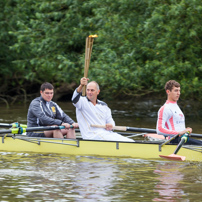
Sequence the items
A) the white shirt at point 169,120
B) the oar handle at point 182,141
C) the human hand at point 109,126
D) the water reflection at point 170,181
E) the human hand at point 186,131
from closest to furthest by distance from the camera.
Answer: the water reflection at point 170,181 < the oar handle at point 182,141 < the human hand at point 186,131 < the white shirt at point 169,120 < the human hand at point 109,126

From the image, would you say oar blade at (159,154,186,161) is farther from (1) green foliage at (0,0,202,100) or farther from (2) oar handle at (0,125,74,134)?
(1) green foliage at (0,0,202,100)

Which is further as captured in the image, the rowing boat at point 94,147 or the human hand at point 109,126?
the human hand at point 109,126

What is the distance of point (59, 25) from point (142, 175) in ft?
44.1

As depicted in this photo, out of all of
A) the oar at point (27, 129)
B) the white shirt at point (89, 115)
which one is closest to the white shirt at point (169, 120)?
the white shirt at point (89, 115)

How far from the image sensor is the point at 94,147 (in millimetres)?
11094

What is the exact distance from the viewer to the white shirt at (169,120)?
10.5 metres

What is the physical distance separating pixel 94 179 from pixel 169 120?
2.31 meters

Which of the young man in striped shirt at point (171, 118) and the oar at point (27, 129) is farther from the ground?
the young man in striped shirt at point (171, 118)

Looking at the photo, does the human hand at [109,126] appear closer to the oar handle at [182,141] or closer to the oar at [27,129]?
the oar at [27,129]

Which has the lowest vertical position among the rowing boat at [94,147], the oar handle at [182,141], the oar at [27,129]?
the rowing boat at [94,147]

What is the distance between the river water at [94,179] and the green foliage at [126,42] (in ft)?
21.5

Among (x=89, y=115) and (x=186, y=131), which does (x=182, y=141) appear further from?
(x=89, y=115)

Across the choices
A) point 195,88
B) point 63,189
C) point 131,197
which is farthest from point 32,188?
point 195,88

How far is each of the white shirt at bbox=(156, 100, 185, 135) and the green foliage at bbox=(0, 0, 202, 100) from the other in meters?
5.96
